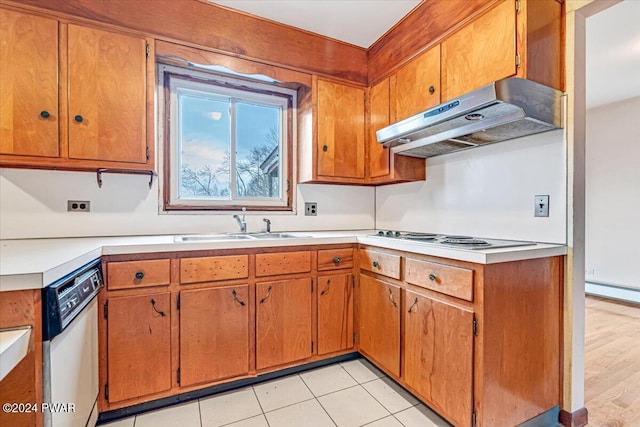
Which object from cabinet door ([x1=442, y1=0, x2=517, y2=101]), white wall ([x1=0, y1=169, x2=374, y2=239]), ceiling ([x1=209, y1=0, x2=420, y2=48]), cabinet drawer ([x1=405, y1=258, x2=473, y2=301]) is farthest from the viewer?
ceiling ([x1=209, y1=0, x2=420, y2=48])

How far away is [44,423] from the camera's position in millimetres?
903

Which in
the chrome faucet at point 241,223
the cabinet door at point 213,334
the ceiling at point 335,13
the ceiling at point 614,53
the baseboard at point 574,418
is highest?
the ceiling at point 614,53

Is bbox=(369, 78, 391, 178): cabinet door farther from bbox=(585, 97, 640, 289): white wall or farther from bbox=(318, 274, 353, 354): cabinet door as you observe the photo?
bbox=(585, 97, 640, 289): white wall

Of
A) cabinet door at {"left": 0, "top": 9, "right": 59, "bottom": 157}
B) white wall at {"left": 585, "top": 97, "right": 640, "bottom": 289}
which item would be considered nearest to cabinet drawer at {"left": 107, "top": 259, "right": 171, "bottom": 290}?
cabinet door at {"left": 0, "top": 9, "right": 59, "bottom": 157}

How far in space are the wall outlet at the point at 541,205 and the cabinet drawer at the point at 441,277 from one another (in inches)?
26.3

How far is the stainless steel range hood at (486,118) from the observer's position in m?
1.38

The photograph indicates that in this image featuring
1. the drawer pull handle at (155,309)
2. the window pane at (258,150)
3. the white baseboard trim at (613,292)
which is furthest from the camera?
the white baseboard trim at (613,292)

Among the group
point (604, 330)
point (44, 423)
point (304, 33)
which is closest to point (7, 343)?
point (44, 423)

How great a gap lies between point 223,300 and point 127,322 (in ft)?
1.60

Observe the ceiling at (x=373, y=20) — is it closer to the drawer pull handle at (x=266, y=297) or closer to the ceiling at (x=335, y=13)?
the ceiling at (x=335, y=13)

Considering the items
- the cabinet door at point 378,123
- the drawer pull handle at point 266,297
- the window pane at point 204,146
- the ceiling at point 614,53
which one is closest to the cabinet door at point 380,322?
the drawer pull handle at point 266,297

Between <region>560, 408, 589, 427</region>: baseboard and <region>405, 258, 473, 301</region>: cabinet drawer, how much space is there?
2.96ft

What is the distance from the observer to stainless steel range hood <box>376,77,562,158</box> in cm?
138

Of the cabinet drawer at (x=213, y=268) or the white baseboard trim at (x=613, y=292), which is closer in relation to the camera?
the cabinet drawer at (x=213, y=268)
